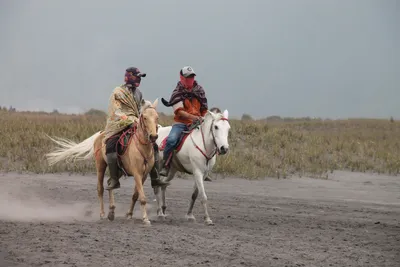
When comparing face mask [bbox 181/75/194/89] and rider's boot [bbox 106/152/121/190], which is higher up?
face mask [bbox 181/75/194/89]

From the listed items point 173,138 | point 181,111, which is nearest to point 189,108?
point 181,111

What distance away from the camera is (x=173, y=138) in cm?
1389

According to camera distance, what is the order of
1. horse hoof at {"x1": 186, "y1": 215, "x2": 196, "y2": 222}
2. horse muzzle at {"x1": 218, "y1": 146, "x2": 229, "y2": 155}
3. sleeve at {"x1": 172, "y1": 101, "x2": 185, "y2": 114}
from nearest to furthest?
horse muzzle at {"x1": 218, "y1": 146, "x2": 229, "y2": 155}, horse hoof at {"x1": 186, "y1": 215, "x2": 196, "y2": 222}, sleeve at {"x1": 172, "y1": 101, "x2": 185, "y2": 114}

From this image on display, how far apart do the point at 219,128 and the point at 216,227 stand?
5.54 feet

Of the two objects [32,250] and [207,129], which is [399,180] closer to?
[207,129]

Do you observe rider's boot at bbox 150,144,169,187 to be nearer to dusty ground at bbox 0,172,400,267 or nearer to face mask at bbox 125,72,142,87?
dusty ground at bbox 0,172,400,267

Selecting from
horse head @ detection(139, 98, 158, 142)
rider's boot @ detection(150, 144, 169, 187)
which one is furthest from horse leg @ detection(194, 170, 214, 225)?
horse head @ detection(139, 98, 158, 142)

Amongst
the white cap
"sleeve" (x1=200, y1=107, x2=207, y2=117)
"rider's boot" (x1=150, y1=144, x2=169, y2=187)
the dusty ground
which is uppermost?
the white cap

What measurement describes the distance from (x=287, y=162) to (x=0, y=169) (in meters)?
8.66

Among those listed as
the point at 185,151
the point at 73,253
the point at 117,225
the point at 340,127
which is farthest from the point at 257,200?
the point at 340,127

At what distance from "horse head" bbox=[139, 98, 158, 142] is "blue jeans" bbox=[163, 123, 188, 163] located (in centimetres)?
126

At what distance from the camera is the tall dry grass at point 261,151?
69.9 ft

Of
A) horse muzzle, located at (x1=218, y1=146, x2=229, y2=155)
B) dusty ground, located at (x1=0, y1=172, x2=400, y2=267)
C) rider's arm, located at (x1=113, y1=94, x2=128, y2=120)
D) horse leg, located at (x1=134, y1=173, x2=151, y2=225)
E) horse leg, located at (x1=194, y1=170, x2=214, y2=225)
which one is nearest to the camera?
dusty ground, located at (x1=0, y1=172, x2=400, y2=267)

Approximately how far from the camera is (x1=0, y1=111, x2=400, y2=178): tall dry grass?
21297 mm
